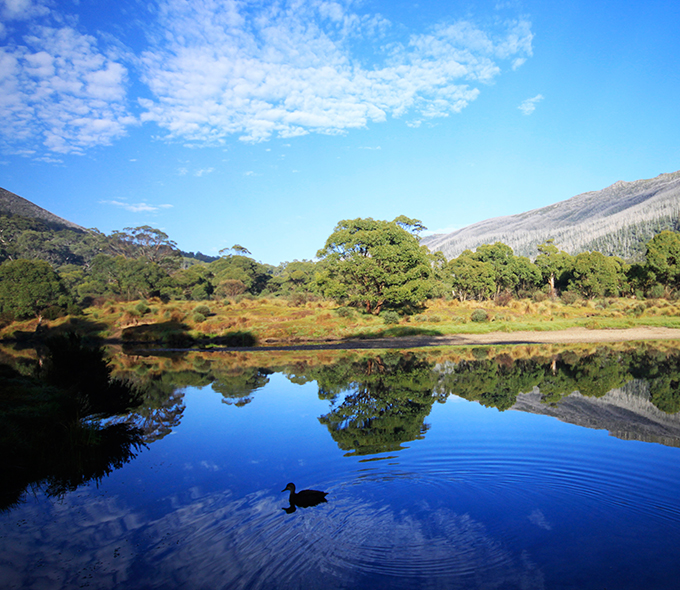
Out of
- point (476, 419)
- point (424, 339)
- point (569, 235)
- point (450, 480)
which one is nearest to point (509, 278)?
point (424, 339)

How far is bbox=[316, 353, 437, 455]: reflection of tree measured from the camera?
10.1 meters

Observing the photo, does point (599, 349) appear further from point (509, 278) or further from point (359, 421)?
point (509, 278)

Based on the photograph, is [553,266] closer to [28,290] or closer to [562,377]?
[562,377]

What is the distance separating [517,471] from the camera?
8.13 meters

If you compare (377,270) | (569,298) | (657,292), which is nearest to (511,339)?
(377,270)

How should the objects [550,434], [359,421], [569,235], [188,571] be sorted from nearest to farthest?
[188,571], [550,434], [359,421], [569,235]

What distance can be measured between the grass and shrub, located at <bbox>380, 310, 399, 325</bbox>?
438mm

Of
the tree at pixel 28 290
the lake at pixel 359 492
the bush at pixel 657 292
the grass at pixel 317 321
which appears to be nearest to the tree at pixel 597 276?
the bush at pixel 657 292

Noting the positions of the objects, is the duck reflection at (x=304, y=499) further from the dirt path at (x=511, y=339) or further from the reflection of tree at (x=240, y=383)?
the dirt path at (x=511, y=339)

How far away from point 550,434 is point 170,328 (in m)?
38.4

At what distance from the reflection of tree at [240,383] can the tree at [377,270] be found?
1892 centimetres

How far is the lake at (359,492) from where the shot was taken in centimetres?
523

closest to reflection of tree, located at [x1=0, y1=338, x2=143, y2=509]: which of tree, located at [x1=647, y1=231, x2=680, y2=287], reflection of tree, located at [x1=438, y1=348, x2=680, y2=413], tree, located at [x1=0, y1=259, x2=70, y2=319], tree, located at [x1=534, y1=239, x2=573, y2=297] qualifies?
reflection of tree, located at [x1=438, y1=348, x2=680, y2=413]

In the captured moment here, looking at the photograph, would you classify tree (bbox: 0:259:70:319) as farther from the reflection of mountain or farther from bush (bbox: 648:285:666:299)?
bush (bbox: 648:285:666:299)
